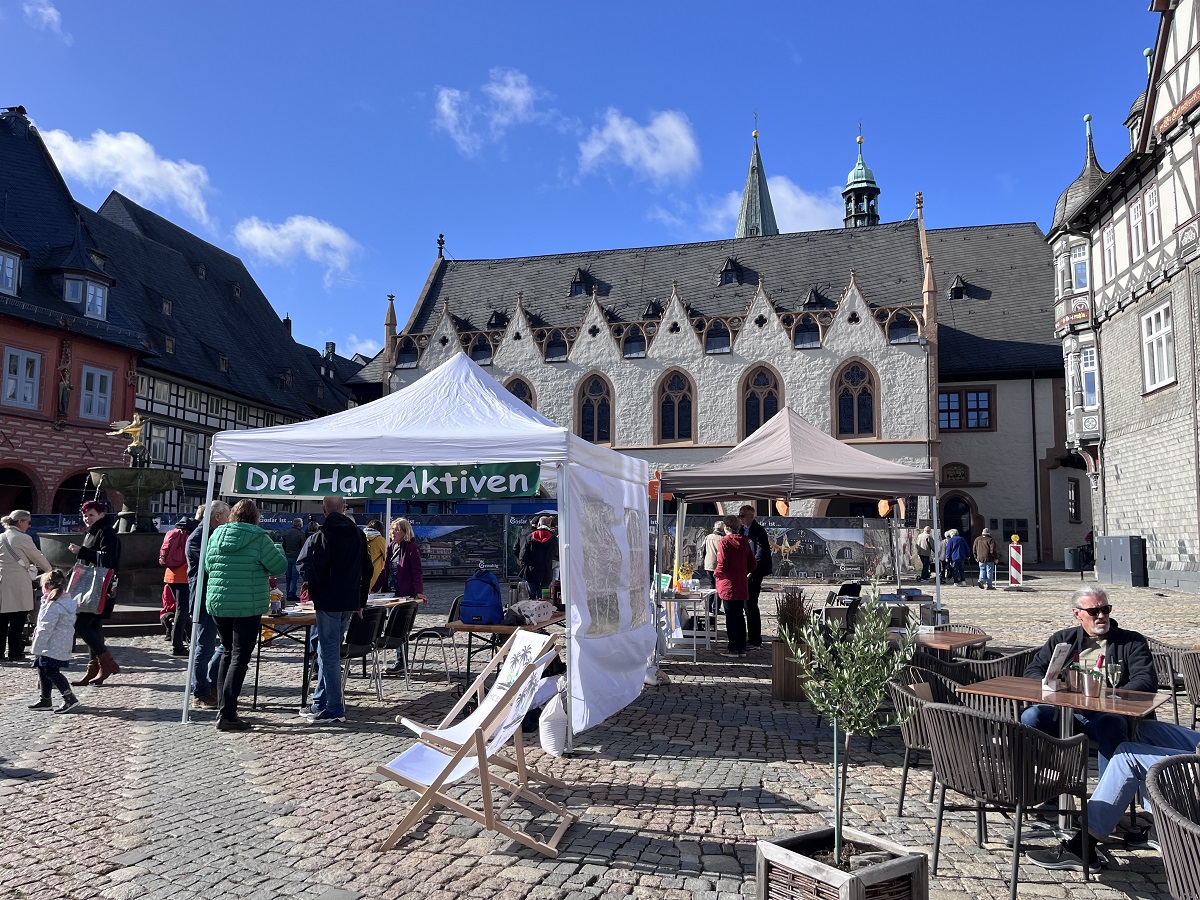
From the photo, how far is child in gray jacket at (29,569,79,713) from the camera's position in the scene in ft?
24.6

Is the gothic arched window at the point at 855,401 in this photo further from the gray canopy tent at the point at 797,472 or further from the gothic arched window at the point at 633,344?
the gray canopy tent at the point at 797,472

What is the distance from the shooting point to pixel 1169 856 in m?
2.90

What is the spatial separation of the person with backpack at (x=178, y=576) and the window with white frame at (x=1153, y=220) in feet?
68.8

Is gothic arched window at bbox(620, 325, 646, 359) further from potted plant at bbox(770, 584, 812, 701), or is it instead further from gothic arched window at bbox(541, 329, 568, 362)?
potted plant at bbox(770, 584, 812, 701)

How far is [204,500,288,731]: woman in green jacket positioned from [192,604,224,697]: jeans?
62cm

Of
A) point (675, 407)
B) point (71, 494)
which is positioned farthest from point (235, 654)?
point (675, 407)

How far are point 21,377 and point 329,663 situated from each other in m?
23.3

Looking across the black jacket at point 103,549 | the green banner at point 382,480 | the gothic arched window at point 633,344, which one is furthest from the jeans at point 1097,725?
the gothic arched window at point 633,344

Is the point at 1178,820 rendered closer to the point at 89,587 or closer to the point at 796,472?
the point at 796,472

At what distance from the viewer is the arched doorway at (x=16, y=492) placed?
2575 centimetres

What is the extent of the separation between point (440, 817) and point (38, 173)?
106 feet

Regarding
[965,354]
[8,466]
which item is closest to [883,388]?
[965,354]

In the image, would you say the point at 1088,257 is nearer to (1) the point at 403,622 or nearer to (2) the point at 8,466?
(1) the point at 403,622

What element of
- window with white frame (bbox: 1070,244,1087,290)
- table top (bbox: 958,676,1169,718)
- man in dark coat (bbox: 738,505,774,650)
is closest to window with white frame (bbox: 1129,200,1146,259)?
window with white frame (bbox: 1070,244,1087,290)
